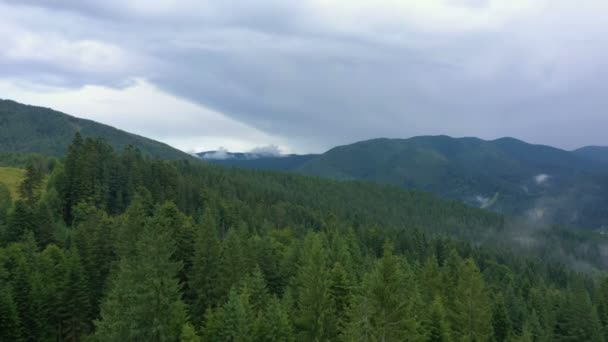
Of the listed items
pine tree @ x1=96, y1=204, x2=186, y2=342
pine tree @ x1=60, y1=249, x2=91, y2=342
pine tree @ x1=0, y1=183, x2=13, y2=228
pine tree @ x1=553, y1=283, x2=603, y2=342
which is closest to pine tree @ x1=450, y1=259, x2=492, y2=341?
pine tree @ x1=553, y1=283, x2=603, y2=342

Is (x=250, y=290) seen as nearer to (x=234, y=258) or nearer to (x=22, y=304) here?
(x=234, y=258)

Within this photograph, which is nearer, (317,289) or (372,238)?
(317,289)

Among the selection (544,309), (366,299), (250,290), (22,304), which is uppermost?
(366,299)

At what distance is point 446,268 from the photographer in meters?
68.8

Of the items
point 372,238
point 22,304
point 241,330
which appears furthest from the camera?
point 372,238

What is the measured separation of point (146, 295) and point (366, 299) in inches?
607

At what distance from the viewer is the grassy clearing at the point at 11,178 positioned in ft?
359

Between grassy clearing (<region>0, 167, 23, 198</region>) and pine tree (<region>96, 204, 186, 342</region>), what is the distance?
277ft

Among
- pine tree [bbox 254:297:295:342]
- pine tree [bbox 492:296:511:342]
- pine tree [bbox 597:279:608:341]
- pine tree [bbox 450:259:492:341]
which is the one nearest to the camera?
pine tree [bbox 254:297:295:342]

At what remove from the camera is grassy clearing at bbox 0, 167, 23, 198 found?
359 ft

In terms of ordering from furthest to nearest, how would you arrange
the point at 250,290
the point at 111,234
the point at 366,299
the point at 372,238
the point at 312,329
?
1. the point at 372,238
2. the point at 111,234
3. the point at 250,290
4. the point at 312,329
5. the point at 366,299

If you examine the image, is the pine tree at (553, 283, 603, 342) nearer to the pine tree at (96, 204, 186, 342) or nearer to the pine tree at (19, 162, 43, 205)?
the pine tree at (96, 204, 186, 342)

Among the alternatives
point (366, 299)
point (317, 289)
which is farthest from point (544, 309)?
point (366, 299)

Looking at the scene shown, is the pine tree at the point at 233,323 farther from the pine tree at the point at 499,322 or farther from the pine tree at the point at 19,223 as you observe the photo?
the pine tree at the point at 19,223
